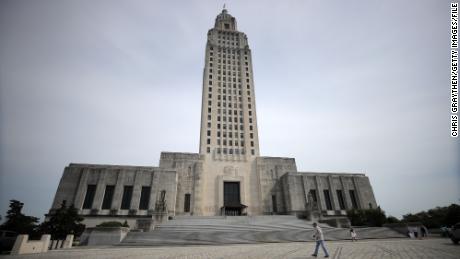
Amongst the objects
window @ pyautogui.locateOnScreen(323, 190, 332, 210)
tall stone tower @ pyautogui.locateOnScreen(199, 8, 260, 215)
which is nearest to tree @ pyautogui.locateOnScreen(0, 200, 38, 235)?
tall stone tower @ pyautogui.locateOnScreen(199, 8, 260, 215)

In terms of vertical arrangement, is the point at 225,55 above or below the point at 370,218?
above

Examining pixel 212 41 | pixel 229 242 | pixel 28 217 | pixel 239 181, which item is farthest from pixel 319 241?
pixel 212 41

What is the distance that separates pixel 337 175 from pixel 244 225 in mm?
27705

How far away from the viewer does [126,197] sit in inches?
1489

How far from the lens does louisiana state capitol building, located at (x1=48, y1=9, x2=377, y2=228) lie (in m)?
36.7

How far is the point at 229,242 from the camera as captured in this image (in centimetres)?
1797

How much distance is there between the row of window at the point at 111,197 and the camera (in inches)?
1442

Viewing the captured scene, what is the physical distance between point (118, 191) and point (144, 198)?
177 inches

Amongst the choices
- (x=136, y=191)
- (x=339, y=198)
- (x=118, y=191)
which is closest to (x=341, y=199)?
(x=339, y=198)

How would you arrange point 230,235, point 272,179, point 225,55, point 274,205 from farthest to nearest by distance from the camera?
point 225,55 < point 272,179 < point 274,205 < point 230,235

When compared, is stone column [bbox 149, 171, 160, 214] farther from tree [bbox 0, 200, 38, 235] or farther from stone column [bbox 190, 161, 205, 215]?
tree [bbox 0, 200, 38, 235]

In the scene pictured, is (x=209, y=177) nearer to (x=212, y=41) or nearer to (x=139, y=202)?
(x=139, y=202)

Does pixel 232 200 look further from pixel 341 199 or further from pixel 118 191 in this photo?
pixel 341 199

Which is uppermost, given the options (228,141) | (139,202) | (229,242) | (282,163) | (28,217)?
(228,141)
